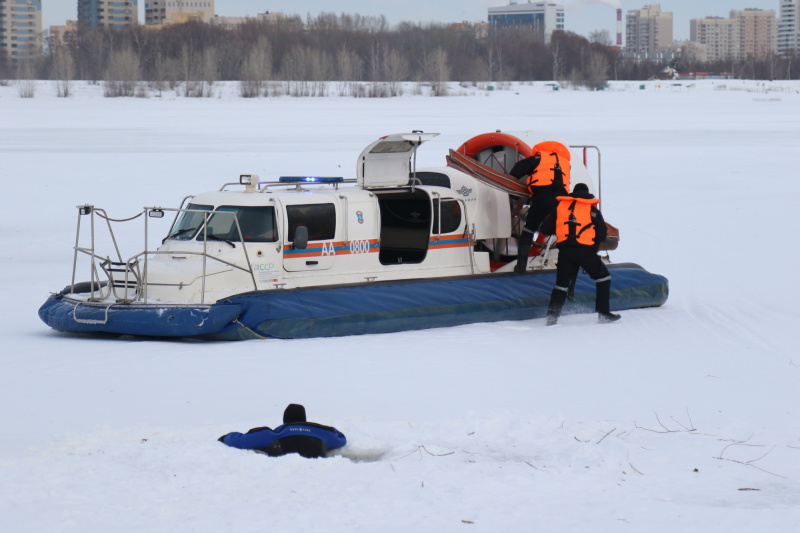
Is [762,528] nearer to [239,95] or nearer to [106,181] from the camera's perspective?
[106,181]

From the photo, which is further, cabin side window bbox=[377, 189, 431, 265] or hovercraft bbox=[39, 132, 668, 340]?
cabin side window bbox=[377, 189, 431, 265]

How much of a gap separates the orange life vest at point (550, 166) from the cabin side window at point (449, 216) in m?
0.78

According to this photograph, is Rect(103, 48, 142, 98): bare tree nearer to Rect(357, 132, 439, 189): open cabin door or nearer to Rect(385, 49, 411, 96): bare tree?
Rect(385, 49, 411, 96): bare tree

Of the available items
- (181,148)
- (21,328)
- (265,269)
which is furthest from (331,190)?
(181,148)

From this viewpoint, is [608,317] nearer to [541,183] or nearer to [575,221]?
[575,221]

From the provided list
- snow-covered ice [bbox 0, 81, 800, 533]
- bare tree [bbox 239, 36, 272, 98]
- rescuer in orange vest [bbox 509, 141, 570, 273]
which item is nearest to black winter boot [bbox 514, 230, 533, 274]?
rescuer in orange vest [bbox 509, 141, 570, 273]

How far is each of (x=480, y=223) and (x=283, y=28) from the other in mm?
109342

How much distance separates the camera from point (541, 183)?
11.6 meters

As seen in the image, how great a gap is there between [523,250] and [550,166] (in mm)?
871

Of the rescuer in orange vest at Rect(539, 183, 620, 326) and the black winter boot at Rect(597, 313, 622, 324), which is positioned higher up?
the rescuer in orange vest at Rect(539, 183, 620, 326)

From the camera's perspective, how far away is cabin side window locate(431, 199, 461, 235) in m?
11.4

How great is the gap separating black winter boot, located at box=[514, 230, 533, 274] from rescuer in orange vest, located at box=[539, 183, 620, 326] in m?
0.39

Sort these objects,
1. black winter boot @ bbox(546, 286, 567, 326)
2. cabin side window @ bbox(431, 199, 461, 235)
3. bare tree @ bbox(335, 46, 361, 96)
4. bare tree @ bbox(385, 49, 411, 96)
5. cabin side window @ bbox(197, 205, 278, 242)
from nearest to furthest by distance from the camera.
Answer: cabin side window @ bbox(197, 205, 278, 242), black winter boot @ bbox(546, 286, 567, 326), cabin side window @ bbox(431, 199, 461, 235), bare tree @ bbox(385, 49, 411, 96), bare tree @ bbox(335, 46, 361, 96)

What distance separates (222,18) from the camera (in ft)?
651
